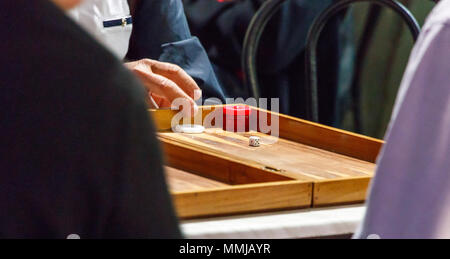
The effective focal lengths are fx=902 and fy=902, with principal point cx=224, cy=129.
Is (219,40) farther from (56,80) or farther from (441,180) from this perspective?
(56,80)

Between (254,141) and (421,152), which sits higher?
(421,152)

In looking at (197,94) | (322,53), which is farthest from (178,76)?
(322,53)

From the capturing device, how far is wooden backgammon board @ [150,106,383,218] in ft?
4.45

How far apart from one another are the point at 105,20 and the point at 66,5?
1765 mm

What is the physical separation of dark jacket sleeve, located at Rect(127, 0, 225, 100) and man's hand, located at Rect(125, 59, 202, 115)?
1.04 feet

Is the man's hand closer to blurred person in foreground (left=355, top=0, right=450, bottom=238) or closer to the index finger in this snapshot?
the index finger

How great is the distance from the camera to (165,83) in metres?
1.96

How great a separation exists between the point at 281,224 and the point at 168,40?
1.23 metres

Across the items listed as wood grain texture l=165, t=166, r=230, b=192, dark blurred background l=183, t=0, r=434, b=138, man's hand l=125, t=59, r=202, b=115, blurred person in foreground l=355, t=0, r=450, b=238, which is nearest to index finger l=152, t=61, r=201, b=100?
man's hand l=125, t=59, r=202, b=115

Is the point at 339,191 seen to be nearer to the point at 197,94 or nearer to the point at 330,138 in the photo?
the point at 330,138

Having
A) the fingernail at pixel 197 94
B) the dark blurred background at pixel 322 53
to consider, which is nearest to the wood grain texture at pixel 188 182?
the fingernail at pixel 197 94

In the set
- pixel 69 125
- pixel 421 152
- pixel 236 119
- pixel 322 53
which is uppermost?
pixel 69 125

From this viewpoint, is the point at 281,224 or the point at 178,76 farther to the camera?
the point at 178,76

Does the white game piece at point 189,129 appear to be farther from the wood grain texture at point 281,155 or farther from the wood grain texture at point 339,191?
the wood grain texture at point 339,191
